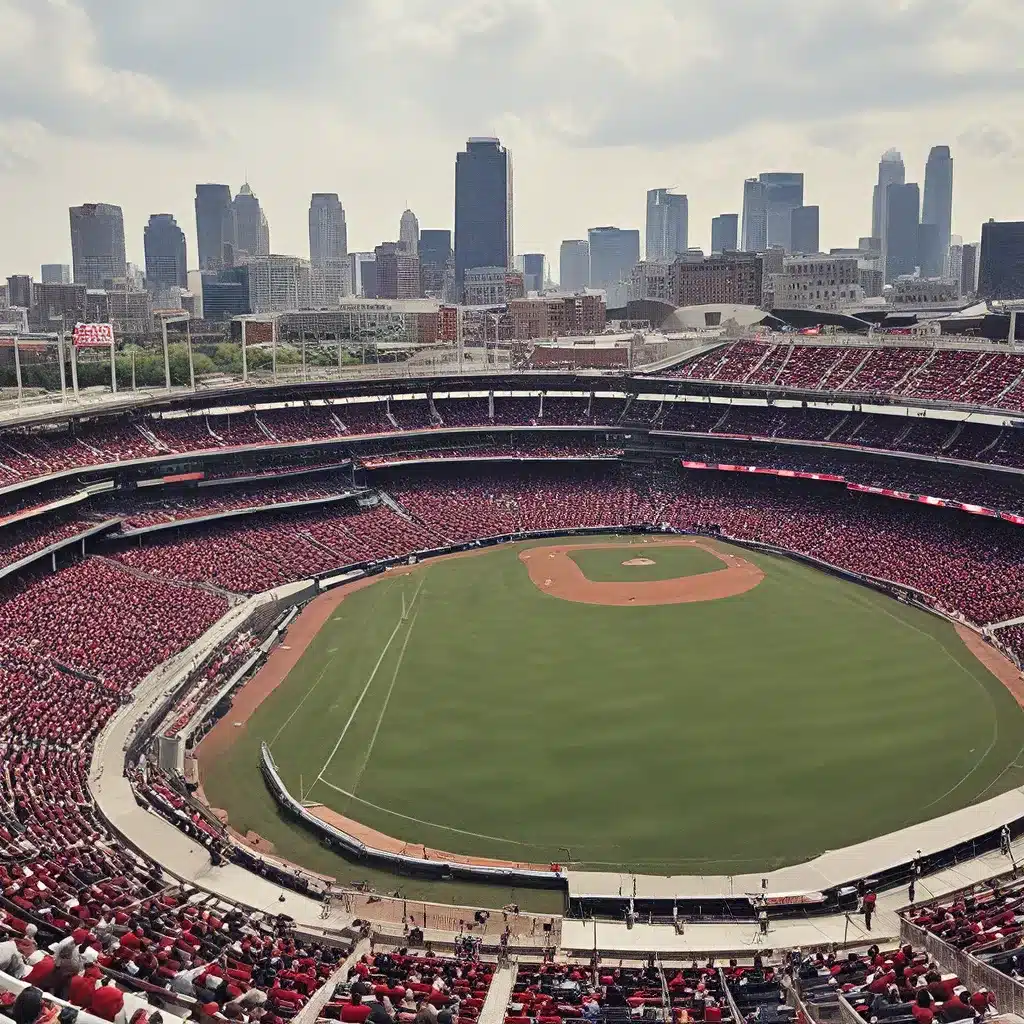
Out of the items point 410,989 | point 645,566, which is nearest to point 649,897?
point 410,989

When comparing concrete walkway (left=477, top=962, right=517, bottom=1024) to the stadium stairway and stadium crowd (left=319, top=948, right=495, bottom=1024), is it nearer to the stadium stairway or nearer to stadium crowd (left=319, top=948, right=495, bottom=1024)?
the stadium stairway

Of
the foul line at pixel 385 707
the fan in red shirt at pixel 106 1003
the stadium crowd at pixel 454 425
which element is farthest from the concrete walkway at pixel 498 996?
the stadium crowd at pixel 454 425

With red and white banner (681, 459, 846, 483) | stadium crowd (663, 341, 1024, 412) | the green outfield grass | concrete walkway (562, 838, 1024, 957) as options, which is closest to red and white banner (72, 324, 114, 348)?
the green outfield grass

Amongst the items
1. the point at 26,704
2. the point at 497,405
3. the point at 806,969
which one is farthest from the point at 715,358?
the point at 806,969

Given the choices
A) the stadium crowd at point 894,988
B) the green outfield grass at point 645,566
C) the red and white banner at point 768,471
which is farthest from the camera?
the red and white banner at point 768,471

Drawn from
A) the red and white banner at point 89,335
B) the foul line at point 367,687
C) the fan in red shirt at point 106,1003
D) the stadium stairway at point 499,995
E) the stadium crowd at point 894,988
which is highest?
the red and white banner at point 89,335

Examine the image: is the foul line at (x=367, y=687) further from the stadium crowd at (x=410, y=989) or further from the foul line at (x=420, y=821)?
the stadium crowd at (x=410, y=989)

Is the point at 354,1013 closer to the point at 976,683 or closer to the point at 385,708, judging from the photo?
the point at 385,708

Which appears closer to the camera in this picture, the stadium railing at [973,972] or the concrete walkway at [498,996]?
the stadium railing at [973,972]
